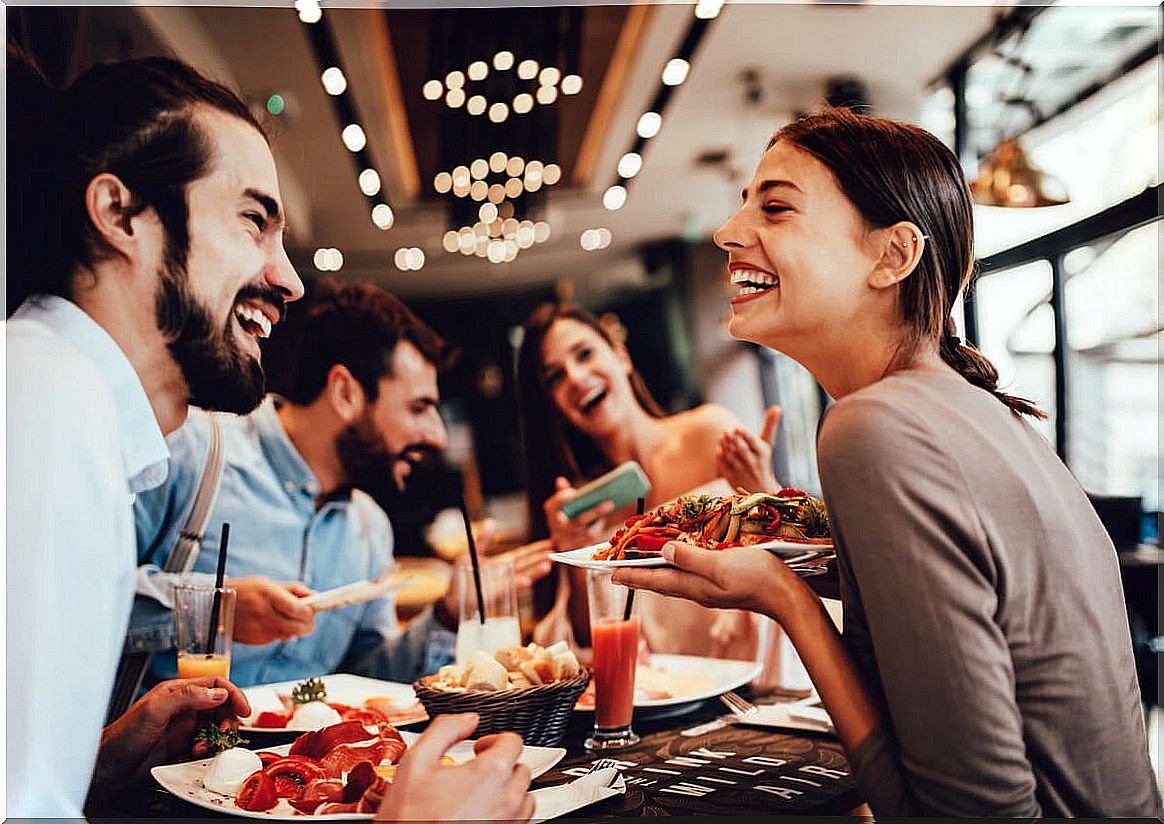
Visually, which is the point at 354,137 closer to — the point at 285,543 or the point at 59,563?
the point at 285,543

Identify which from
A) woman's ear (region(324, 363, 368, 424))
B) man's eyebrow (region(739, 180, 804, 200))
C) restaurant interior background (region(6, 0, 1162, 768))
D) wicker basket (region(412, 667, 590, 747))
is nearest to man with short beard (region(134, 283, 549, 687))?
woman's ear (region(324, 363, 368, 424))

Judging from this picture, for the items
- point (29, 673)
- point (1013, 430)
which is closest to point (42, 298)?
point (29, 673)

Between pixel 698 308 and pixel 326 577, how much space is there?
4.71 feet

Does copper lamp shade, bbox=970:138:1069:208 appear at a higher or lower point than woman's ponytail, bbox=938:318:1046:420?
higher

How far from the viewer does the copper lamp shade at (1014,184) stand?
316cm

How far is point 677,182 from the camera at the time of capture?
318cm

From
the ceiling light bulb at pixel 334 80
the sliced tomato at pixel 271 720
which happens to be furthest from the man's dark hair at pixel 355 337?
the sliced tomato at pixel 271 720

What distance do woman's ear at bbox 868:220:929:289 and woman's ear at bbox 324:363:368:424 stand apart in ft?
6.00

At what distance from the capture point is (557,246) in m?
3.23

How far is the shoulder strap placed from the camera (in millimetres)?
2451

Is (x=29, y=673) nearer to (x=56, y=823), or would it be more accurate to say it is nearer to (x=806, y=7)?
(x=56, y=823)

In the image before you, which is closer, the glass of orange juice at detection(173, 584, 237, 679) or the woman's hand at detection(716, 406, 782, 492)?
the glass of orange juice at detection(173, 584, 237, 679)

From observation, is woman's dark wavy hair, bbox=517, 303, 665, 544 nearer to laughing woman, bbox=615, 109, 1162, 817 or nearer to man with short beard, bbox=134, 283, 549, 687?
man with short beard, bbox=134, 283, 549, 687

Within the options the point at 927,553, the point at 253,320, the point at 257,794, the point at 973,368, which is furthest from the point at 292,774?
the point at 973,368
